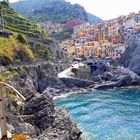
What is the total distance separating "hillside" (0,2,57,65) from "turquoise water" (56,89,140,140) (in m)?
14.5

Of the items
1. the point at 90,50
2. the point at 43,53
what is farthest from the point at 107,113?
the point at 90,50

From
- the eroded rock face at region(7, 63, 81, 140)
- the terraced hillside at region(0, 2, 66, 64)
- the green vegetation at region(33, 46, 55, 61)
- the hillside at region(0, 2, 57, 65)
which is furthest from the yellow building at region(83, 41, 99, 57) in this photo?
the eroded rock face at region(7, 63, 81, 140)

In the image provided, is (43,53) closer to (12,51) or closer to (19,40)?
(19,40)

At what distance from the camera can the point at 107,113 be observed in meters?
60.8

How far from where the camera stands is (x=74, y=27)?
610 feet

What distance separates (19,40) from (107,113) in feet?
121

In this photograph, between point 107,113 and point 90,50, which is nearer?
point 107,113

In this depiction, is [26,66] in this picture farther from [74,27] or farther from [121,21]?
[74,27]

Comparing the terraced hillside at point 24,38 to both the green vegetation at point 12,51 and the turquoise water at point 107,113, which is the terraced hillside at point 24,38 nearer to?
the green vegetation at point 12,51

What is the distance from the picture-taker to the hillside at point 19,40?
264ft

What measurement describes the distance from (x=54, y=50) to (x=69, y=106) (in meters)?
42.8

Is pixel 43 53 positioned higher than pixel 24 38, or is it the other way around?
pixel 24 38

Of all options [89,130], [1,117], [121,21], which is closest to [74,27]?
[121,21]

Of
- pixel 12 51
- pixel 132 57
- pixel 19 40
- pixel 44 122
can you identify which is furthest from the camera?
pixel 132 57
